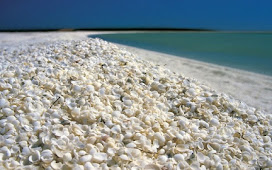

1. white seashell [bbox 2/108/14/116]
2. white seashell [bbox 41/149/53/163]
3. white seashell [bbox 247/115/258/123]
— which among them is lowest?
white seashell [bbox 41/149/53/163]

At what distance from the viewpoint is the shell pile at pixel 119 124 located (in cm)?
173

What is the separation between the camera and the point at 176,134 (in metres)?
2.04

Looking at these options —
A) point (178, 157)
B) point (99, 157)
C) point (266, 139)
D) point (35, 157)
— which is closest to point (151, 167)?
point (178, 157)

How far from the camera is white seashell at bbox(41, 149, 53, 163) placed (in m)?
1.63

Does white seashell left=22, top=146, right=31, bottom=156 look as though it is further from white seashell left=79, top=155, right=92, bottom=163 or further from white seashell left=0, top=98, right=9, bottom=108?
white seashell left=0, top=98, right=9, bottom=108

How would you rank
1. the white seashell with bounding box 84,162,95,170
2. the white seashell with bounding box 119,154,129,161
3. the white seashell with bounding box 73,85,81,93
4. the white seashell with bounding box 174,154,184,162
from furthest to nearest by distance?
the white seashell with bounding box 73,85,81,93 → the white seashell with bounding box 174,154,184,162 → the white seashell with bounding box 119,154,129,161 → the white seashell with bounding box 84,162,95,170

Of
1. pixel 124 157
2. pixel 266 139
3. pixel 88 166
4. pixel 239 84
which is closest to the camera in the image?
pixel 88 166

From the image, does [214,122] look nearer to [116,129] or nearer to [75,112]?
[116,129]

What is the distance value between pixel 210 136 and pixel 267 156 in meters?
0.49

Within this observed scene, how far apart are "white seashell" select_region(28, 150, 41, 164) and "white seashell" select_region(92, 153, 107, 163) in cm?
37


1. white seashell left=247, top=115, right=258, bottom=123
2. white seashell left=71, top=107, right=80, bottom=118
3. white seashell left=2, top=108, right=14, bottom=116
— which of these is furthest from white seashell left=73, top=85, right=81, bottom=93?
white seashell left=247, top=115, right=258, bottom=123

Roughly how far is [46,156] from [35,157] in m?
0.08

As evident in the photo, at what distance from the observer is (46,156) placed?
1662 mm

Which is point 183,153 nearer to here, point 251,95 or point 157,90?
point 157,90
